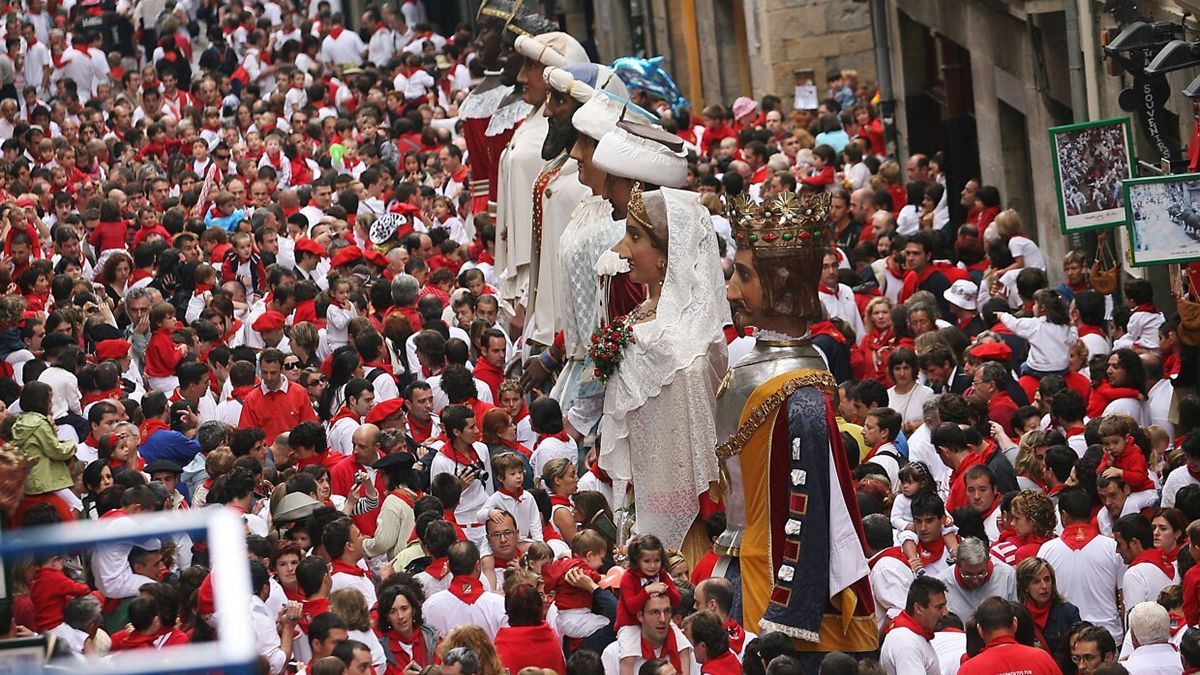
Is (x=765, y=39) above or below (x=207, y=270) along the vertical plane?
above

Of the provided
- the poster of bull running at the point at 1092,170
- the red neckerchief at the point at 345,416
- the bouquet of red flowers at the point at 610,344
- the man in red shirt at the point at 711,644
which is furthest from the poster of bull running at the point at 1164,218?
the man in red shirt at the point at 711,644

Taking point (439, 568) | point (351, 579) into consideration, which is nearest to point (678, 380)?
point (439, 568)

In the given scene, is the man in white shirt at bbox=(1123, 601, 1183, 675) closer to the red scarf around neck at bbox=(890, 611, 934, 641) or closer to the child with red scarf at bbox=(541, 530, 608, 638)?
the red scarf around neck at bbox=(890, 611, 934, 641)

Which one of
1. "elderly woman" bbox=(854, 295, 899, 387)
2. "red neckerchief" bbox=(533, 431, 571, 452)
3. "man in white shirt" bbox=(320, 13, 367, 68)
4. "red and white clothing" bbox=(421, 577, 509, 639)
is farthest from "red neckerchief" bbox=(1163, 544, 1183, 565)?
"man in white shirt" bbox=(320, 13, 367, 68)

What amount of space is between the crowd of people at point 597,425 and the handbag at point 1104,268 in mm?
295

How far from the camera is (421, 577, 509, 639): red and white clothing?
31.5ft

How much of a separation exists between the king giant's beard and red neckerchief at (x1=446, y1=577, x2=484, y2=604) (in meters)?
3.15

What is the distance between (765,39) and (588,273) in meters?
18.1

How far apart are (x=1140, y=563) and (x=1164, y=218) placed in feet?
9.34

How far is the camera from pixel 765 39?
29.0m

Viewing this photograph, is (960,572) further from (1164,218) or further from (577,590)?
(1164,218)

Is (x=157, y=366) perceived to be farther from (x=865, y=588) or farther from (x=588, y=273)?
(x=865, y=588)

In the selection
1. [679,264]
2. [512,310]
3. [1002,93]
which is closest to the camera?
[679,264]

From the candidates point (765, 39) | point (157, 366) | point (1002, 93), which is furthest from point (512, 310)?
point (765, 39)
